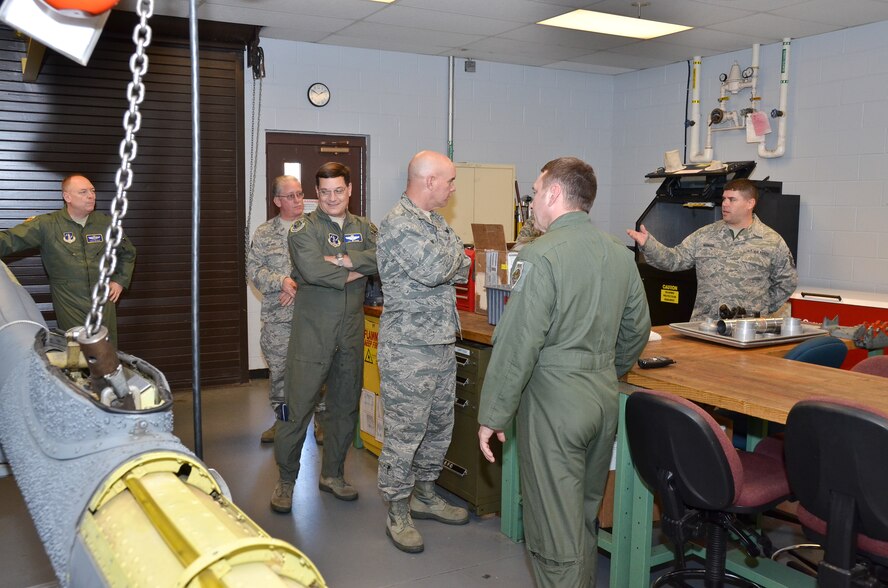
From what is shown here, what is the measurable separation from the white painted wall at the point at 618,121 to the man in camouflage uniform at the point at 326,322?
10.1 feet

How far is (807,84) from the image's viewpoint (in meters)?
6.40

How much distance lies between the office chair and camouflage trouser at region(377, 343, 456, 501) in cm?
113

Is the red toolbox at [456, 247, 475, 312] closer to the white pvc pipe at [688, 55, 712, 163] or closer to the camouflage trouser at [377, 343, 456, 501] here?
the camouflage trouser at [377, 343, 456, 501]

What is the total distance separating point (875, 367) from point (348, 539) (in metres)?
2.46

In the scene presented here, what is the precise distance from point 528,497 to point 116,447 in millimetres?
1945

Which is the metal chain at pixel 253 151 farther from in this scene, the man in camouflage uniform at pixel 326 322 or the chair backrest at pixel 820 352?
the chair backrest at pixel 820 352

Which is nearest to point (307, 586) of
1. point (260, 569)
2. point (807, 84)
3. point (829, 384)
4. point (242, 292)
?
point (260, 569)

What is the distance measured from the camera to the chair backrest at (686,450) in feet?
7.55

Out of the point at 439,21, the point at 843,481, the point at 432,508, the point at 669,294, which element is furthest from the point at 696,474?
the point at 439,21

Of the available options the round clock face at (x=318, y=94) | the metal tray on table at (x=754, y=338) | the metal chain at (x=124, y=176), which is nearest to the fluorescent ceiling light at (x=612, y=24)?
the round clock face at (x=318, y=94)

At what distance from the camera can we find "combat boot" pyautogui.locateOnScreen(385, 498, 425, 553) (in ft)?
11.3

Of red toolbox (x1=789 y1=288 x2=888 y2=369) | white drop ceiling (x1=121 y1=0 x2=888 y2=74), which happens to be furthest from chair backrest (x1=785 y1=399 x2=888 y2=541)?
white drop ceiling (x1=121 y1=0 x2=888 y2=74)

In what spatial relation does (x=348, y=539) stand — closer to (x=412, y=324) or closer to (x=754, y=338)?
(x=412, y=324)

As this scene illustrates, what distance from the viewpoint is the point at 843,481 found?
2.03 meters
